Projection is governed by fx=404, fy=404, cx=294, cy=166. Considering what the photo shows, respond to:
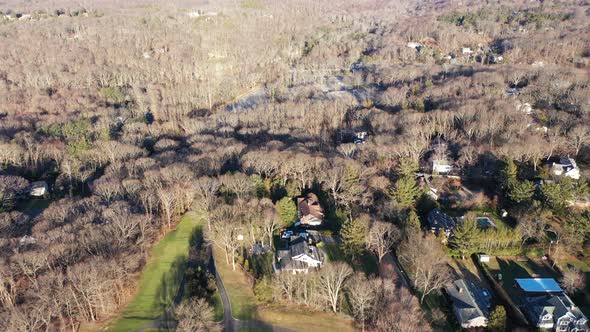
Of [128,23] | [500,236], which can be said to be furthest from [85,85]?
[500,236]

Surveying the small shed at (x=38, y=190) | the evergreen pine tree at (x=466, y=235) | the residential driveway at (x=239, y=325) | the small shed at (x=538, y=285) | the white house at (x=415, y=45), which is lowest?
the small shed at (x=38, y=190)

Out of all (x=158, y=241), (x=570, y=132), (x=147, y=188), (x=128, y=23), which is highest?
(x=128, y=23)

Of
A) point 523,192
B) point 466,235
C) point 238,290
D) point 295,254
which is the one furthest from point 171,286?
point 523,192

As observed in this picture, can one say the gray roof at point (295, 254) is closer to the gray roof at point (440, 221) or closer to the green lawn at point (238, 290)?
the green lawn at point (238, 290)

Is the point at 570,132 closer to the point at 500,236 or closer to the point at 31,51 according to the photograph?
the point at 500,236

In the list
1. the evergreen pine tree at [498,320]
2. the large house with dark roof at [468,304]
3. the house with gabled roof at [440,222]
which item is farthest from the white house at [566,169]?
the evergreen pine tree at [498,320]

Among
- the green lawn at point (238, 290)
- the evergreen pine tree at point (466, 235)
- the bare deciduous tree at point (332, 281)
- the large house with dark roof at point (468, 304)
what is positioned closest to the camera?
the large house with dark roof at point (468, 304)

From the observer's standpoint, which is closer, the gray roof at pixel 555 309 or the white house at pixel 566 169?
the gray roof at pixel 555 309
